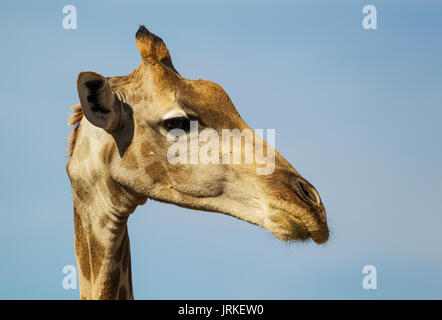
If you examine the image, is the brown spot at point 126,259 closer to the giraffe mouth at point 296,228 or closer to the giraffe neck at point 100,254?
the giraffe neck at point 100,254

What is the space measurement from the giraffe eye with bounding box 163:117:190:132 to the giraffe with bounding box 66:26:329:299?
0.04 feet

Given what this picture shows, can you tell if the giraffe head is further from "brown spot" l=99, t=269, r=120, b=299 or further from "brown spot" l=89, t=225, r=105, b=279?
"brown spot" l=99, t=269, r=120, b=299

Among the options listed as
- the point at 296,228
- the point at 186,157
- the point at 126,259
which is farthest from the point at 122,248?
the point at 296,228

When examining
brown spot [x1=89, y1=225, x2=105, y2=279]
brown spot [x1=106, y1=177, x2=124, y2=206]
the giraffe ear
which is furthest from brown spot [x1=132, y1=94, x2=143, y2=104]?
brown spot [x1=89, y1=225, x2=105, y2=279]

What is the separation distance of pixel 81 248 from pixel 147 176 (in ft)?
5.00

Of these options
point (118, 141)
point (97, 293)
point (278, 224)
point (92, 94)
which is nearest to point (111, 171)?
point (118, 141)

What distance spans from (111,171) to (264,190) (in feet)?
7.02

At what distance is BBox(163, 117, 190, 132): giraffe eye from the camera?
1002 centimetres

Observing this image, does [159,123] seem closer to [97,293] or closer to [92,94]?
[92,94]

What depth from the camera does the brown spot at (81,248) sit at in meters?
10.5

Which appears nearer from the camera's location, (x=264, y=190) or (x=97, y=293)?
(x=264, y=190)

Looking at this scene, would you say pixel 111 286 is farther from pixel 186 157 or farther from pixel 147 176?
pixel 186 157
